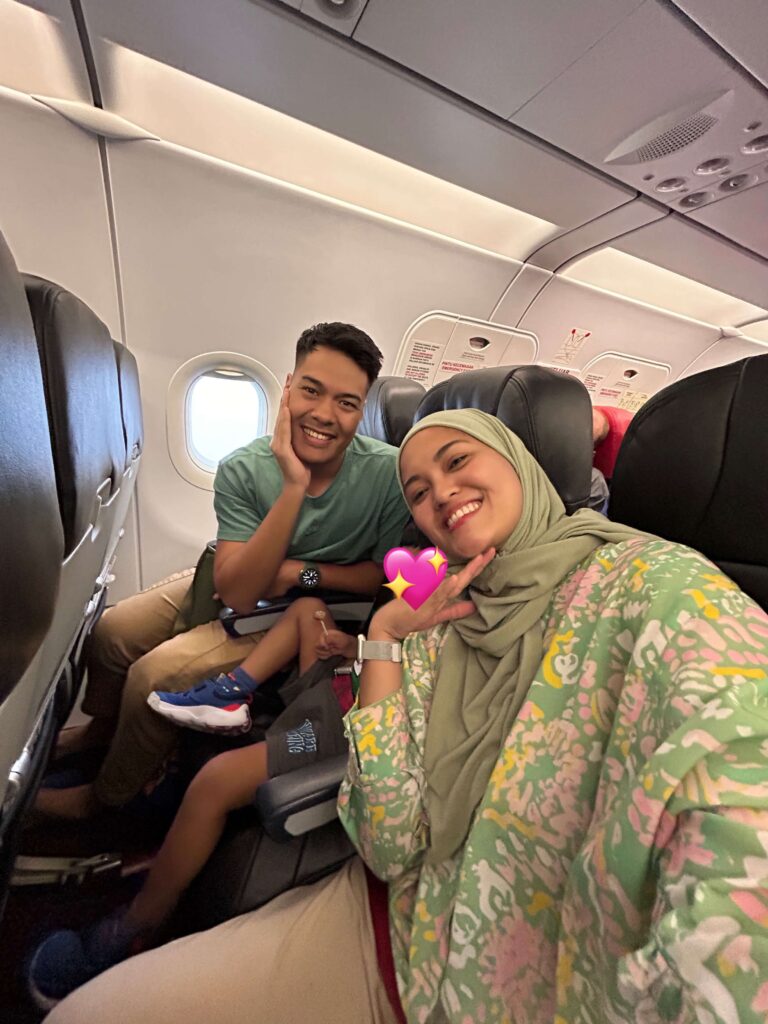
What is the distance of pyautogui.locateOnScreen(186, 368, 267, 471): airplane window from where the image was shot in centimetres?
302

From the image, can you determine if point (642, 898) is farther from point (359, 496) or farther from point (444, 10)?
point (444, 10)

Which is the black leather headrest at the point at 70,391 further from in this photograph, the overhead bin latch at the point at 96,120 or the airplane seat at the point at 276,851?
the overhead bin latch at the point at 96,120

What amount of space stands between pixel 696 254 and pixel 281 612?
3.64m

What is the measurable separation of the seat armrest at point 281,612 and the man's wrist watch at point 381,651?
597 mm

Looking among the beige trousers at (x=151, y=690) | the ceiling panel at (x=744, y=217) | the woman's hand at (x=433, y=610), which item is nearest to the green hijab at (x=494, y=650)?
the woman's hand at (x=433, y=610)

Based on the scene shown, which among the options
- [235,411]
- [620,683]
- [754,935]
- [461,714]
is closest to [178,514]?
[235,411]

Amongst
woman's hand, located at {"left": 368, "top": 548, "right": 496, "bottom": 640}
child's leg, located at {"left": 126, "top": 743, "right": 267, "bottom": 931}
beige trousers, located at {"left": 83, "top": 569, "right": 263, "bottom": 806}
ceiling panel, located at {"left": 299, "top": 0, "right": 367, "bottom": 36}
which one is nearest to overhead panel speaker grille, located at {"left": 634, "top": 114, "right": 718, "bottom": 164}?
ceiling panel, located at {"left": 299, "top": 0, "right": 367, "bottom": 36}

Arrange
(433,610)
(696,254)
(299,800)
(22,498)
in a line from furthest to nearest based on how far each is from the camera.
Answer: (696,254), (433,610), (299,800), (22,498)

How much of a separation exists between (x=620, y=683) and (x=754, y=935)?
321mm

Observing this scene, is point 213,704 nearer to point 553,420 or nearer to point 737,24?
point 553,420

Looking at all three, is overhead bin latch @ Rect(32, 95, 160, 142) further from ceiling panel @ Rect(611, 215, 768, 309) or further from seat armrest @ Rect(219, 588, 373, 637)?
ceiling panel @ Rect(611, 215, 768, 309)

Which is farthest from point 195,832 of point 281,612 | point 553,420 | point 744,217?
point 744,217

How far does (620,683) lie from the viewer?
2.31 ft

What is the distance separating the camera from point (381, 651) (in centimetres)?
108
